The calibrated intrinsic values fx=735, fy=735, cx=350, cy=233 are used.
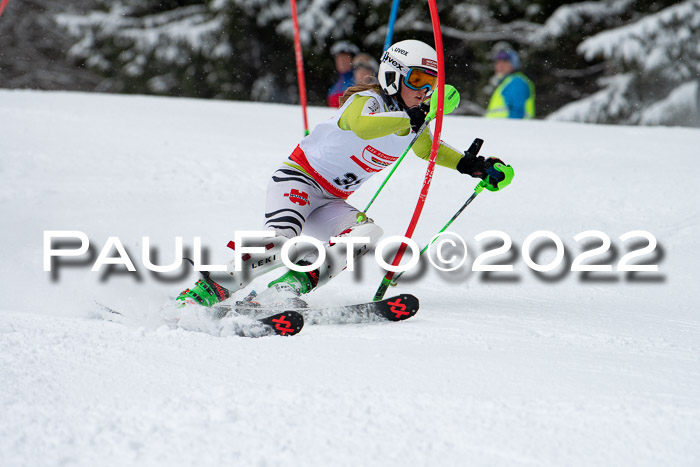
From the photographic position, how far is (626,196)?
6.27 meters

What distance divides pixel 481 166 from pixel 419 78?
1.78ft

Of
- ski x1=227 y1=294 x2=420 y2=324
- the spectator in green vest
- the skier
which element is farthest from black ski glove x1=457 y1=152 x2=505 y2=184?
the spectator in green vest

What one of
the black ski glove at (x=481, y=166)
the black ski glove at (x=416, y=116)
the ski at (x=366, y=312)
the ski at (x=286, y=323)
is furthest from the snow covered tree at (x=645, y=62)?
the ski at (x=286, y=323)

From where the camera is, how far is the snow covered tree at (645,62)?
11.8m

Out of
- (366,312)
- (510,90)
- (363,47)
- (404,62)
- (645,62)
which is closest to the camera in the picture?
(366,312)

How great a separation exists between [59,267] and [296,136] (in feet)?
12.3

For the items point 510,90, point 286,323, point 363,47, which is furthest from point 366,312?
point 363,47

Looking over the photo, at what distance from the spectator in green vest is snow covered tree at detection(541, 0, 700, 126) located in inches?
116

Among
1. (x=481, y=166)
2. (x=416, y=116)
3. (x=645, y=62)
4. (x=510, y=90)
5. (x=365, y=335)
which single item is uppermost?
(x=645, y=62)

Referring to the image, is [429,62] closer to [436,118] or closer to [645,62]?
[436,118]

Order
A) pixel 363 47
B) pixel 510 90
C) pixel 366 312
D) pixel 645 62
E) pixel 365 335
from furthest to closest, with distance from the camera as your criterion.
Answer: pixel 363 47, pixel 645 62, pixel 510 90, pixel 366 312, pixel 365 335

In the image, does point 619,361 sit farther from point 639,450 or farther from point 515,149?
point 515,149

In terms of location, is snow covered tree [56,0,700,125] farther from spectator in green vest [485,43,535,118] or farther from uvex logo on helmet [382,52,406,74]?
uvex logo on helmet [382,52,406,74]

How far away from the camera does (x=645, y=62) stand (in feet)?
39.1
